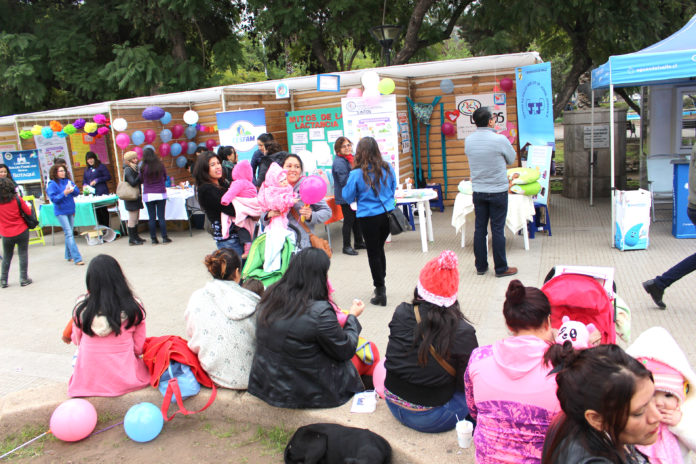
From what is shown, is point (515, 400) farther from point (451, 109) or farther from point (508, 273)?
point (451, 109)

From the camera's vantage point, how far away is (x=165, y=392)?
12.5ft

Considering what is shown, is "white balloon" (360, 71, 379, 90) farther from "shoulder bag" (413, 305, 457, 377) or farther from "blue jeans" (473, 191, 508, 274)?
"shoulder bag" (413, 305, 457, 377)

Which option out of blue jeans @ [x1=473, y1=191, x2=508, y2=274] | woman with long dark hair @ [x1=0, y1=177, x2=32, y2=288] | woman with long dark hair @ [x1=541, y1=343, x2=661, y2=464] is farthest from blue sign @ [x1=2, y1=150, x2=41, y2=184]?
woman with long dark hair @ [x1=541, y1=343, x2=661, y2=464]

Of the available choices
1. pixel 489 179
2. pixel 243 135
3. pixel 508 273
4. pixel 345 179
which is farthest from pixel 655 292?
pixel 243 135

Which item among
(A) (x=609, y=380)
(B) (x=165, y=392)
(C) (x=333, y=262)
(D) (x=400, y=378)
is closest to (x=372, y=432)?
(D) (x=400, y=378)

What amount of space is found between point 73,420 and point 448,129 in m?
8.72

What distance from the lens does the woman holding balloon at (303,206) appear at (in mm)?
5512

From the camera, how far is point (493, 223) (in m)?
6.54

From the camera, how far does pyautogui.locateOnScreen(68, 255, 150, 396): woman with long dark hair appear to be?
365cm

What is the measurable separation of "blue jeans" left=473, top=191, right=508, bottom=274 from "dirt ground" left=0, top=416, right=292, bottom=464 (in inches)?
147

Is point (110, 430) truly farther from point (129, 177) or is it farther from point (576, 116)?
point (576, 116)

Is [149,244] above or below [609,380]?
below

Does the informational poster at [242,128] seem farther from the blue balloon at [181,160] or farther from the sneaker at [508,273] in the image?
the sneaker at [508,273]

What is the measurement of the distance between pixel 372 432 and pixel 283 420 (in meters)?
0.75
